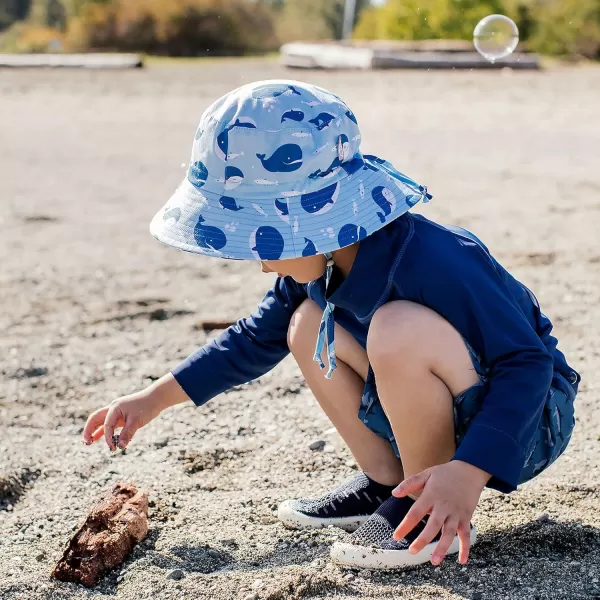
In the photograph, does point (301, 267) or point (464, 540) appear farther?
point (301, 267)

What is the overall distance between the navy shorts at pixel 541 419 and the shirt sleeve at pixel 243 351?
30cm

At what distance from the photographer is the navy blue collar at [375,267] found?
5.92ft

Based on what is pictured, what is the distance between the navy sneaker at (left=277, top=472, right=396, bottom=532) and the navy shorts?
0.18 m

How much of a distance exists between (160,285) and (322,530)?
2167 mm

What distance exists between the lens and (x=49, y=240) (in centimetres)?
490

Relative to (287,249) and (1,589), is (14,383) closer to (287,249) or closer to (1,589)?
(1,589)

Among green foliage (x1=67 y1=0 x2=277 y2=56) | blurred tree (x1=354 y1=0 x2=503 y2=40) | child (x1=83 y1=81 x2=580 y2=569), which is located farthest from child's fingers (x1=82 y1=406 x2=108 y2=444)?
green foliage (x1=67 y1=0 x2=277 y2=56)

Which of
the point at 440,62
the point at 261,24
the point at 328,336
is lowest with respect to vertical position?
the point at 261,24

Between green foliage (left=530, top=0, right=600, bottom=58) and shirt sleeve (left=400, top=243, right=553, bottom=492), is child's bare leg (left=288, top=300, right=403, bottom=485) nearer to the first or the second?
shirt sleeve (left=400, top=243, right=553, bottom=492)

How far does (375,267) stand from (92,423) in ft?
2.56

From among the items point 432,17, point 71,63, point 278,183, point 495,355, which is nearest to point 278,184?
point 278,183

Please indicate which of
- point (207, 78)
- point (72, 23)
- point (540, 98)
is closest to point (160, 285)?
point (540, 98)

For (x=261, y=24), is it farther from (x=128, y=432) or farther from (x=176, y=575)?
(x=176, y=575)

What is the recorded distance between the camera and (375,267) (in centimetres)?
181
